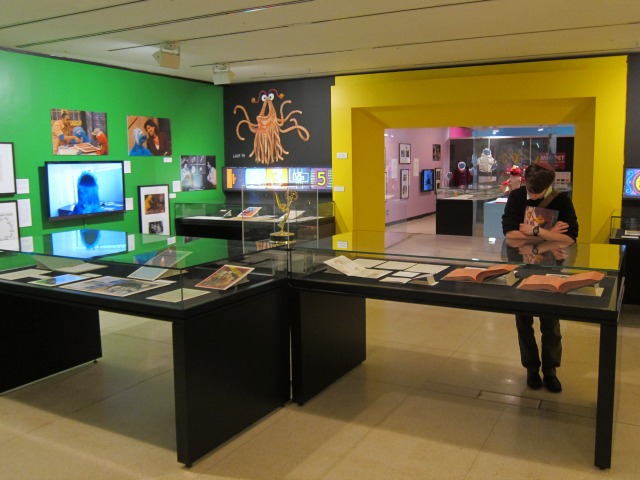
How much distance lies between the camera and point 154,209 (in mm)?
8219

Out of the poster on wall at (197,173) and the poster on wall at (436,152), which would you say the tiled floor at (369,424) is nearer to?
the poster on wall at (197,173)

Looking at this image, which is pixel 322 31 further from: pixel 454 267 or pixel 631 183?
pixel 631 183

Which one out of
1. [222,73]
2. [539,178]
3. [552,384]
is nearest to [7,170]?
[222,73]

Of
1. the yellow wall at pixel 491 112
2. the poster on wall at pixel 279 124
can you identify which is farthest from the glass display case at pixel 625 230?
the poster on wall at pixel 279 124

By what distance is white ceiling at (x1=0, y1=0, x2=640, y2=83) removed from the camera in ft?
15.5

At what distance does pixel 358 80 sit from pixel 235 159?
2.42m

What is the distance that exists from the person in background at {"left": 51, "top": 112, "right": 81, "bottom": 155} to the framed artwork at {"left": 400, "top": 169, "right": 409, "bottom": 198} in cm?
851

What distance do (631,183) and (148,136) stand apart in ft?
20.1

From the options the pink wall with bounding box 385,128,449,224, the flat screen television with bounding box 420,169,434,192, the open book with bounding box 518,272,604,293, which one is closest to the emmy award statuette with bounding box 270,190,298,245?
the open book with bounding box 518,272,604,293

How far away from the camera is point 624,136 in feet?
22.4

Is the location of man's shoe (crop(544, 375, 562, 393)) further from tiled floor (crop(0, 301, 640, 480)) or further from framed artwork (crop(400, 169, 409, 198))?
framed artwork (crop(400, 169, 409, 198))

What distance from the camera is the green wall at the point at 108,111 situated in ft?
21.4

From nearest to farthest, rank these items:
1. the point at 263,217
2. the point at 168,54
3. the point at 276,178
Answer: the point at 168,54 < the point at 263,217 < the point at 276,178

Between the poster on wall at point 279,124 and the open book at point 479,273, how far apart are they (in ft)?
17.7
